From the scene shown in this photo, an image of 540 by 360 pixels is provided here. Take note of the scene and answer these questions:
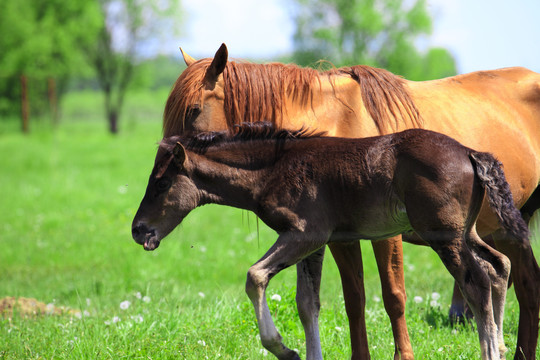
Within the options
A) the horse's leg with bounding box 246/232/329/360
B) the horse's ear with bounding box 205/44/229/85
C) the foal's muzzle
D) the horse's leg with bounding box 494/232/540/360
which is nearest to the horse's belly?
the horse's leg with bounding box 246/232/329/360

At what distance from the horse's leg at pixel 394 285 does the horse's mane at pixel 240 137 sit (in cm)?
109

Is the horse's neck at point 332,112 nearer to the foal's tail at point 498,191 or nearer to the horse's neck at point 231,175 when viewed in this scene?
the horse's neck at point 231,175

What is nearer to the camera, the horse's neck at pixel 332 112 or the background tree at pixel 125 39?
the horse's neck at pixel 332 112

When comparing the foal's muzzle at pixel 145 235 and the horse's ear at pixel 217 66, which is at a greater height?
the horse's ear at pixel 217 66

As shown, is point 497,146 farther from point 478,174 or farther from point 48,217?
point 48,217

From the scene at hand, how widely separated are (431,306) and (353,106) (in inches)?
88.4

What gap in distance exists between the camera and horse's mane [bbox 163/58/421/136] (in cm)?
401

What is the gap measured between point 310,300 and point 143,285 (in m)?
3.92

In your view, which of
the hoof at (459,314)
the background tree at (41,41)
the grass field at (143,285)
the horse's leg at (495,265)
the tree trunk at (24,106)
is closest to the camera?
the horse's leg at (495,265)

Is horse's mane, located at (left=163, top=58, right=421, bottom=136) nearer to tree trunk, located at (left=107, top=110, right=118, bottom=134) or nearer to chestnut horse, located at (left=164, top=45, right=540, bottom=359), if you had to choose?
chestnut horse, located at (left=164, top=45, right=540, bottom=359)

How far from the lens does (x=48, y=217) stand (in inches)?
447

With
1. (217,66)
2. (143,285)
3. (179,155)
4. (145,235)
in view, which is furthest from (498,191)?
(143,285)

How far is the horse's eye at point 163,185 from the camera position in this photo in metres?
3.28

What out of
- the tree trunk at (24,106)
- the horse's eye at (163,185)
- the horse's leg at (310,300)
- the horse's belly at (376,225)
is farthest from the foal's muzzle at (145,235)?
the tree trunk at (24,106)
